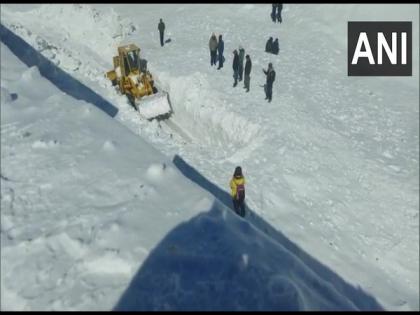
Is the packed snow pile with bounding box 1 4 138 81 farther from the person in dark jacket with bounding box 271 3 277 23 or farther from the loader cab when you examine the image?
the person in dark jacket with bounding box 271 3 277 23

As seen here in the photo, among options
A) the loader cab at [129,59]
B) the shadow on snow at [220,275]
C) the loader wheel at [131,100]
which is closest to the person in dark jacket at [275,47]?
the loader cab at [129,59]

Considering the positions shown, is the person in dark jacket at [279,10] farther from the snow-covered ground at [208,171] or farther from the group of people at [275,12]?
the snow-covered ground at [208,171]

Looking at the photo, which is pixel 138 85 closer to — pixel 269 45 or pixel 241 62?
pixel 241 62

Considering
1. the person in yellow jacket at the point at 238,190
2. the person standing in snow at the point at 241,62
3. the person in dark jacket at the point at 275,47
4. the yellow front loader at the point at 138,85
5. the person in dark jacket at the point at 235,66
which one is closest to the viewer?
the person in yellow jacket at the point at 238,190

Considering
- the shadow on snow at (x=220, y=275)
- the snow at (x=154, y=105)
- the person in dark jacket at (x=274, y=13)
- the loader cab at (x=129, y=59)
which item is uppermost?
the person in dark jacket at (x=274, y=13)

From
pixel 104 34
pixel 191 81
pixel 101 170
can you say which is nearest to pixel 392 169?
pixel 191 81

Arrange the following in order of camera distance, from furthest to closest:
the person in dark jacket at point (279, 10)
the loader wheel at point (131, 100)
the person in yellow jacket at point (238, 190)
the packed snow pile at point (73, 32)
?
the person in dark jacket at point (279, 10) < the packed snow pile at point (73, 32) < the loader wheel at point (131, 100) < the person in yellow jacket at point (238, 190)
